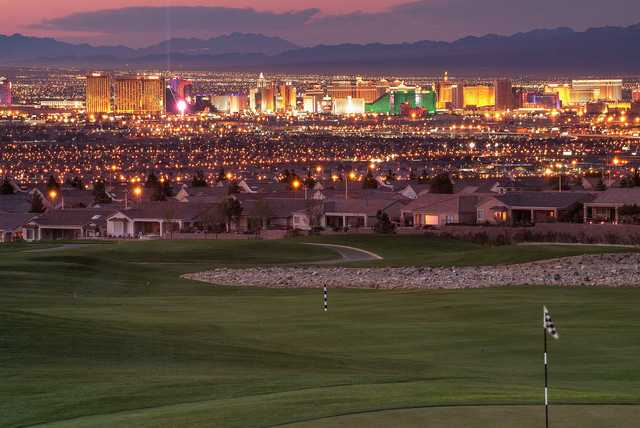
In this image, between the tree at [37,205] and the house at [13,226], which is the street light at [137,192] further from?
the house at [13,226]

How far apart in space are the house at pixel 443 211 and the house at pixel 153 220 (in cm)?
1208

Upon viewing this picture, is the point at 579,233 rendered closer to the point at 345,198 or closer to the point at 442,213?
the point at 442,213

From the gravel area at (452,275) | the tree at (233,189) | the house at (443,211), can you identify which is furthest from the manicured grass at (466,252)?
the tree at (233,189)

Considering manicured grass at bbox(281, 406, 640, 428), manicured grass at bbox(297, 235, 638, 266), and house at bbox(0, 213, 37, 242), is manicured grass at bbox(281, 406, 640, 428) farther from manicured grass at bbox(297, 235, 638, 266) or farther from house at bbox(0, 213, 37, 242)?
house at bbox(0, 213, 37, 242)

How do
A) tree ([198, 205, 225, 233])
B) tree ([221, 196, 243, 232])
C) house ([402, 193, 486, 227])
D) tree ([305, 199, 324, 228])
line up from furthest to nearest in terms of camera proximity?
tree ([305, 199, 324, 228]) → tree ([221, 196, 243, 232]) → tree ([198, 205, 225, 233]) → house ([402, 193, 486, 227])

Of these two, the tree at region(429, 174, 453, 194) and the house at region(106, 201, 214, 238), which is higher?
the tree at region(429, 174, 453, 194)

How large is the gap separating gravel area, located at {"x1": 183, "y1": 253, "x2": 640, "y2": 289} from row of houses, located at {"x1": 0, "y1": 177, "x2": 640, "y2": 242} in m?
25.9

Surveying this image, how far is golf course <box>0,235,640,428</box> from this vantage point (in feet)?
49.5

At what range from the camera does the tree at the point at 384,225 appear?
2847 inches

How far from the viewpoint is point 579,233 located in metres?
62.3

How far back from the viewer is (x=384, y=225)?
241 feet

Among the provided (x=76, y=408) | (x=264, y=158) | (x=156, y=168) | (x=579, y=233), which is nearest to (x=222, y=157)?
(x=264, y=158)

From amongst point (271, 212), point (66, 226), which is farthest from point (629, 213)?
point (66, 226)

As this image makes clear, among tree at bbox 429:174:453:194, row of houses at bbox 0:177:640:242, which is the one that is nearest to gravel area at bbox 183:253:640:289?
row of houses at bbox 0:177:640:242
